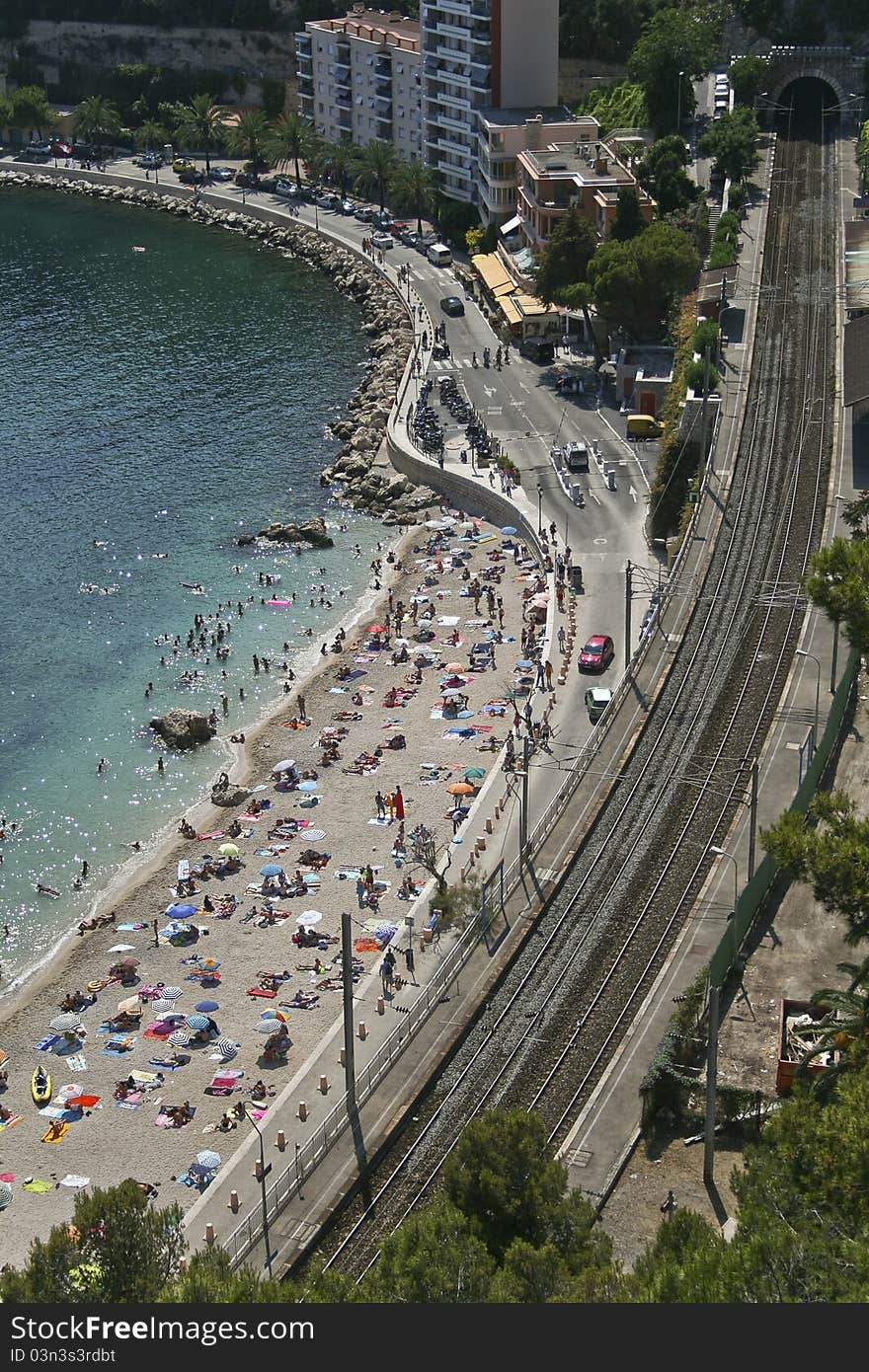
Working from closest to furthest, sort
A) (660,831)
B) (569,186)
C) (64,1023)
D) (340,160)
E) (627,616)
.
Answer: (64,1023)
(660,831)
(627,616)
(569,186)
(340,160)

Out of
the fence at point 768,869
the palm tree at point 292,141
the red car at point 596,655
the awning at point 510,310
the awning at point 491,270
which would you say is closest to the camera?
the fence at point 768,869

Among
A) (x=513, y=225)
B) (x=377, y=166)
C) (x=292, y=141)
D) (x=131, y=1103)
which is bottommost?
(x=131, y=1103)

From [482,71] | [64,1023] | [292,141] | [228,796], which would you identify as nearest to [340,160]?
[292,141]

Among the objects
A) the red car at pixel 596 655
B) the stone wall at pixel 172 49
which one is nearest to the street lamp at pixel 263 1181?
the red car at pixel 596 655

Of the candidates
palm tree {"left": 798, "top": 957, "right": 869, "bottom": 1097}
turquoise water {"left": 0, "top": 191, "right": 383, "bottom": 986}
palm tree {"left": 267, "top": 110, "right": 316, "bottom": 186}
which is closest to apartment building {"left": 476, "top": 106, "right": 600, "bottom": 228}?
turquoise water {"left": 0, "top": 191, "right": 383, "bottom": 986}

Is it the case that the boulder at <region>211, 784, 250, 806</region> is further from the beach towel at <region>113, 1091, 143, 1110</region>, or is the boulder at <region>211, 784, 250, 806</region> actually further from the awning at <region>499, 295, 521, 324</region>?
the awning at <region>499, 295, 521, 324</region>

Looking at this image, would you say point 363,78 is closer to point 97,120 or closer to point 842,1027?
point 97,120

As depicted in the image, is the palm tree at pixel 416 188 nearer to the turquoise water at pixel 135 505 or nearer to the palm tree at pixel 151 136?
the turquoise water at pixel 135 505
